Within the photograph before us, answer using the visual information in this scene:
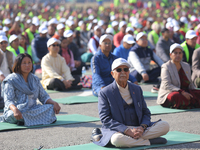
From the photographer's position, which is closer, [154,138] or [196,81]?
[154,138]

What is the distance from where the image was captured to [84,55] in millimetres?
14016

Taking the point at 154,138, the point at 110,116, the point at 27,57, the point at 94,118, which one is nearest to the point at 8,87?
the point at 27,57

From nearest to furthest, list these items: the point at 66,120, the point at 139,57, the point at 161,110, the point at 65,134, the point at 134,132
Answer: the point at 134,132, the point at 65,134, the point at 66,120, the point at 161,110, the point at 139,57

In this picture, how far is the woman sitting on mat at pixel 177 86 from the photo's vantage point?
6.84 m

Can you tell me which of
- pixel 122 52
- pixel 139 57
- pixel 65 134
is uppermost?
pixel 122 52

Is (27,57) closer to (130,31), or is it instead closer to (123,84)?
(123,84)

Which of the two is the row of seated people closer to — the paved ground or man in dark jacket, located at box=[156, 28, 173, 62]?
the paved ground

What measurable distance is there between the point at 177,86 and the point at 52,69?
331 centimetres

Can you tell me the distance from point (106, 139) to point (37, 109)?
175cm

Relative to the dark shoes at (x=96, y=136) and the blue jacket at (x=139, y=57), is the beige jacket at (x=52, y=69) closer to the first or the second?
the blue jacket at (x=139, y=57)

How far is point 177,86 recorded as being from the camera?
6.98 m

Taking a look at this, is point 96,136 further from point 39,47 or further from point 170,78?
point 39,47

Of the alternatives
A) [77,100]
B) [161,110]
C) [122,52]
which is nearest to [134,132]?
[161,110]

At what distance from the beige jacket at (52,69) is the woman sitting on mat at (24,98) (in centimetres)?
312
